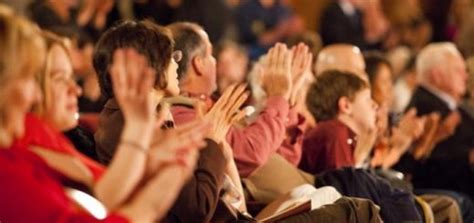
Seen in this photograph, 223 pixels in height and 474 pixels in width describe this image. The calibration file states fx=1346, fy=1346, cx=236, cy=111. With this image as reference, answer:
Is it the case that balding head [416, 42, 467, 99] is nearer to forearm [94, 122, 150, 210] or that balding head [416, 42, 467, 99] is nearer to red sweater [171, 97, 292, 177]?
red sweater [171, 97, 292, 177]

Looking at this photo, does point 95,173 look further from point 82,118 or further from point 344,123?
point 82,118

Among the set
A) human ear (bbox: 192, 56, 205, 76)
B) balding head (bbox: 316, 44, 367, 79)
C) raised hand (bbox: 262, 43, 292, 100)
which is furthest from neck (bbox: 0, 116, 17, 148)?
balding head (bbox: 316, 44, 367, 79)

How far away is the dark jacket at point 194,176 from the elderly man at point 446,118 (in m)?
2.57

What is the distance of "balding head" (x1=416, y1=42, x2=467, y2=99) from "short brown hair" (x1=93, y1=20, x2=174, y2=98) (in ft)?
10.7

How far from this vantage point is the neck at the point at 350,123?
5.08 metres

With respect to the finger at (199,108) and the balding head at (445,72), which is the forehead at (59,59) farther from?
the balding head at (445,72)

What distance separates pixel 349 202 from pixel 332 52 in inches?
80.0

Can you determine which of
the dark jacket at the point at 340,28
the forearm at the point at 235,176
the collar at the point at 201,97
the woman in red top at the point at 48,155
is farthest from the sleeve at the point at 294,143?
the dark jacket at the point at 340,28

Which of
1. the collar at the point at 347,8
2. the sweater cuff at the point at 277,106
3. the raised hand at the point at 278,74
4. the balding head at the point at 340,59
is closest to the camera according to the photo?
the sweater cuff at the point at 277,106

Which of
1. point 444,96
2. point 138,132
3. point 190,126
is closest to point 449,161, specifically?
point 444,96

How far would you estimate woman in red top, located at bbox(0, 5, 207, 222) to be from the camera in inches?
108

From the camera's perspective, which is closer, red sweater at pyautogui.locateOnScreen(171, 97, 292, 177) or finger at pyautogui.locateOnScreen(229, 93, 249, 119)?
finger at pyautogui.locateOnScreen(229, 93, 249, 119)

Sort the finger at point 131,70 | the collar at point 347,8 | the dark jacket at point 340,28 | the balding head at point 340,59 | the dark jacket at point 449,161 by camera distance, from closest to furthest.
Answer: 1. the finger at point 131,70
2. the balding head at point 340,59
3. the dark jacket at point 449,161
4. the dark jacket at point 340,28
5. the collar at point 347,8

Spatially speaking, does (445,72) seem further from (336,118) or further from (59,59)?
(59,59)
